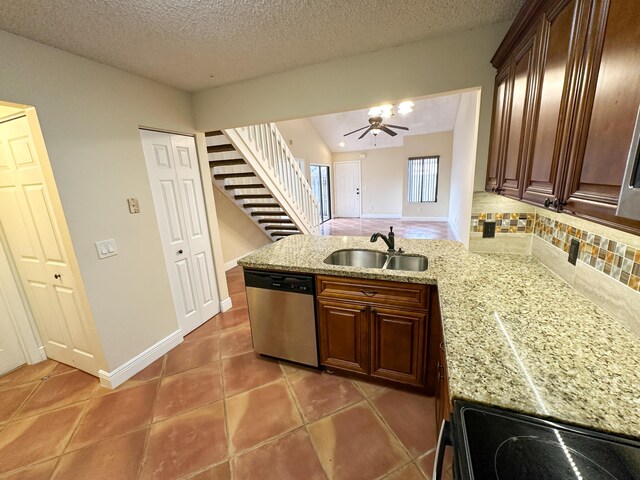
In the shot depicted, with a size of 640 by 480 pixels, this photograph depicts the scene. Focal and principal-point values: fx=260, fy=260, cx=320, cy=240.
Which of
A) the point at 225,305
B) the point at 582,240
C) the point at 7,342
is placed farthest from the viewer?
the point at 225,305

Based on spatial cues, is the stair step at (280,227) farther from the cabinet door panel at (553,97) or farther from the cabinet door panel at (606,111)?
the cabinet door panel at (606,111)

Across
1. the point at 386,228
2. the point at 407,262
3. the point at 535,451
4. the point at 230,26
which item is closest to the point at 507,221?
the point at 407,262

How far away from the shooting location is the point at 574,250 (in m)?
1.33

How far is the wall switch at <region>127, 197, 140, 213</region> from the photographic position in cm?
210

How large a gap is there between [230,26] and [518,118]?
1.69 metres

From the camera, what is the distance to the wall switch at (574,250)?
1317mm

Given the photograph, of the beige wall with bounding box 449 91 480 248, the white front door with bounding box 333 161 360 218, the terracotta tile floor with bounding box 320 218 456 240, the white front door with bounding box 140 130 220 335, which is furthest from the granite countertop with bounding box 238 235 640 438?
the white front door with bounding box 333 161 360 218

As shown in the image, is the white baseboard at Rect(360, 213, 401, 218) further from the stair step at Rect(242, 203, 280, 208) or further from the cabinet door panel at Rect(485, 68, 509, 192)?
the cabinet door panel at Rect(485, 68, 509, 192)

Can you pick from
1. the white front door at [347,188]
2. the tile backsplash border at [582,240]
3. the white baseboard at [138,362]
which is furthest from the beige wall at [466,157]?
the white front door at [347,188]

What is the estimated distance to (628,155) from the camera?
623 mm

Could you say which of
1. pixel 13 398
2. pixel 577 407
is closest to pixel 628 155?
pixel 577 407

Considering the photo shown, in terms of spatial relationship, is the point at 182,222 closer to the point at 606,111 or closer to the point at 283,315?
the point at 283,315

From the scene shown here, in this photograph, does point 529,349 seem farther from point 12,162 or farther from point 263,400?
point 12,162

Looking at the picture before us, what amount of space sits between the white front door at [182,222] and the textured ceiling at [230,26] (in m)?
0.66
